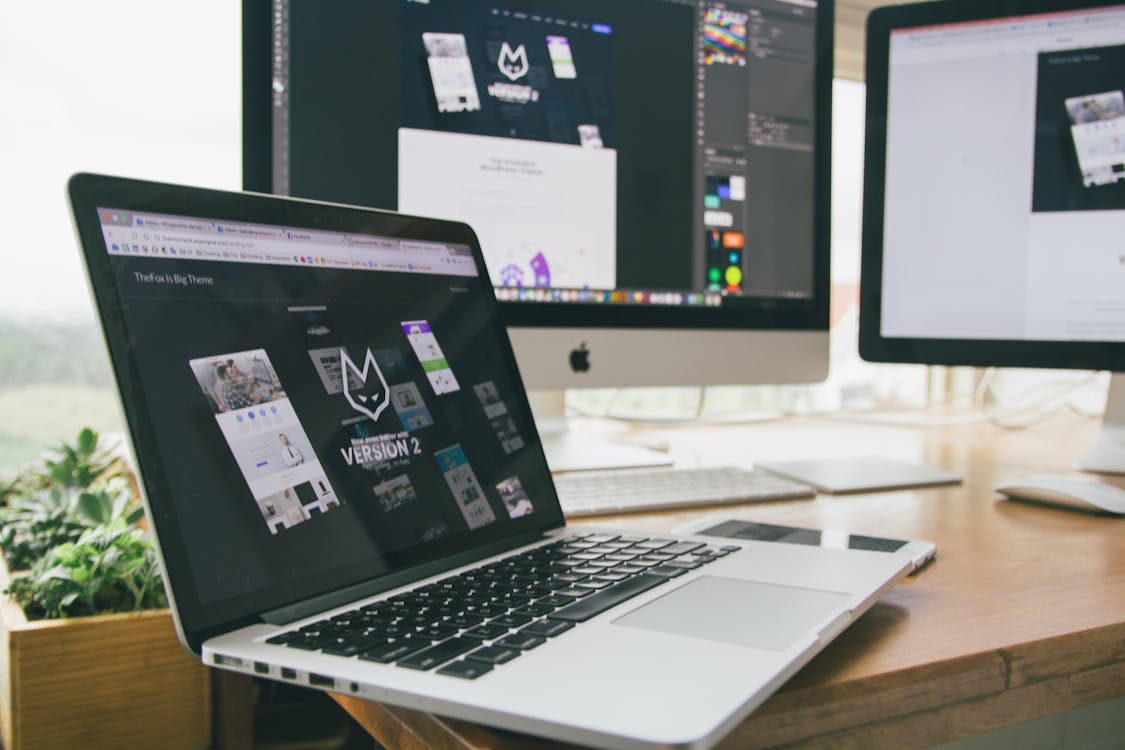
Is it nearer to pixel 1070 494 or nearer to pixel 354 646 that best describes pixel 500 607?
pixel 354 646

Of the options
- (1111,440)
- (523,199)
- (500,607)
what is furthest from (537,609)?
(1111,440)

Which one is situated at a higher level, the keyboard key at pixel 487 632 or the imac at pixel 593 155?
the imac at pixel 593 155

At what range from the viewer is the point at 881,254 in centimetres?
105

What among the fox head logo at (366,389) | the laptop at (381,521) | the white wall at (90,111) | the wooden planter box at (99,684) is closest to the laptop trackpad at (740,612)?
the laptop at (381,521)

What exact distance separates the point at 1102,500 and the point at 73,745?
2.96 ft

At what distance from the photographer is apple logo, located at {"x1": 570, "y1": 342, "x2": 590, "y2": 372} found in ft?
3.23

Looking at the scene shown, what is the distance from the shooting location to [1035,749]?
0.66 meters

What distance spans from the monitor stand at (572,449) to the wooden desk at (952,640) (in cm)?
22

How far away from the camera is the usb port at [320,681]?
0.35 m

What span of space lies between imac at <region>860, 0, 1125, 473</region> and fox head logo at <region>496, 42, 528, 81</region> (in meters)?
0.43

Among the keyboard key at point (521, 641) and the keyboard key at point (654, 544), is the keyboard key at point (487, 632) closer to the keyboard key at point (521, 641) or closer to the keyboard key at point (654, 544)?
the keyboard key at point (521, 641)

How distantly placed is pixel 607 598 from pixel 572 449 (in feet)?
2.08

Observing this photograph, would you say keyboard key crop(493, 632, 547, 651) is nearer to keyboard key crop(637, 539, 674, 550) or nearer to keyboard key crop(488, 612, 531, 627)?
keyboard key crop(488, 612, 531, 627)

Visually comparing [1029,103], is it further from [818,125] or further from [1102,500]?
[1102,500]
